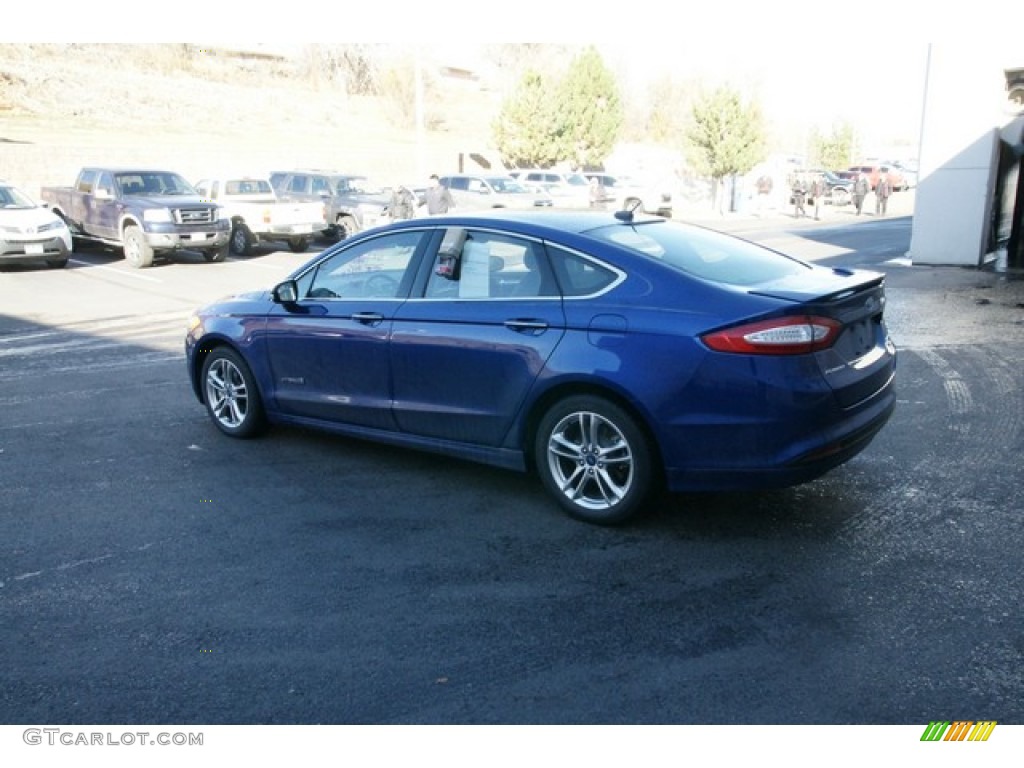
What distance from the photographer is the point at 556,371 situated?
15.8ft

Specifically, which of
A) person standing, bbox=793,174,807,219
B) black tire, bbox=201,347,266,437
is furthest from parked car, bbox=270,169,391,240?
person standing, bbox=793,174,807,219

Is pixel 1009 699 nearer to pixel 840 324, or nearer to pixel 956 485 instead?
pixel 840 324

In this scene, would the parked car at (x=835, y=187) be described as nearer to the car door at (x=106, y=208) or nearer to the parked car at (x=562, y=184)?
the parked car at (x=562, y=184)

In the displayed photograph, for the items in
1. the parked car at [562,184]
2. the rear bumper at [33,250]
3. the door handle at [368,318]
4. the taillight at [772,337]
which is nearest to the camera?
the taillight at [772,337]

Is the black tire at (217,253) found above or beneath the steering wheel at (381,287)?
beneath

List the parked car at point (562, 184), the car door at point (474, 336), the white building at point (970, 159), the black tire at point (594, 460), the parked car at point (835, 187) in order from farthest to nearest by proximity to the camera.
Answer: the parked car at point (835, 187) < the parked car at point (562, 184) < the white building at point (970, 159) < the car door at point (474, 336) < the black tire at point (594, 460)

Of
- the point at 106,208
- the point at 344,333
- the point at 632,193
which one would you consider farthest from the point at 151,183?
the point at 632,193

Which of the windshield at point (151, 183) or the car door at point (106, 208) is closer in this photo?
the car door at point (106, 208)

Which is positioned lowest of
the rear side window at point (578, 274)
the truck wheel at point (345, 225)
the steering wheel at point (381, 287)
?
the truck wheel at point (345, 225)

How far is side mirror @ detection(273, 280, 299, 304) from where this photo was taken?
618cm

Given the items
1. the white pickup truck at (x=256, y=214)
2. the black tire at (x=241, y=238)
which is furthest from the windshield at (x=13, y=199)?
the black tire at (x=241, y=238)

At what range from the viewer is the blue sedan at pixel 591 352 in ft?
14.5

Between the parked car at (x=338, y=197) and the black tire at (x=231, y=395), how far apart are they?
16313mm
